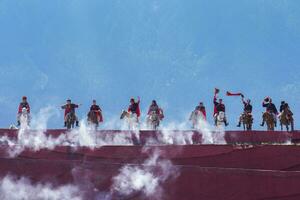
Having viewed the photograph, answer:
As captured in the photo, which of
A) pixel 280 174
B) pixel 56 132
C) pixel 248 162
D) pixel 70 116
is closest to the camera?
pixel 280 174

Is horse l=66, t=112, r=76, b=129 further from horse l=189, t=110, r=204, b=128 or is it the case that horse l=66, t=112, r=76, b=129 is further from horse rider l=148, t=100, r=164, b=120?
horse l=189, t=110, r=204, b=128

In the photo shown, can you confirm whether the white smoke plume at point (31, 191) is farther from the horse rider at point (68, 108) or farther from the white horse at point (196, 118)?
the white horse at point (196, 118)

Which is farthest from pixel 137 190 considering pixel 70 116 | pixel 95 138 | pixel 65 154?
pixel 70 116

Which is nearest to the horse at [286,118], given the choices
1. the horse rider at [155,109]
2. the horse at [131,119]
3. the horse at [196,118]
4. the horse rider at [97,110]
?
the horse at [196,118]

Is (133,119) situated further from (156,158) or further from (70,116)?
(156,158)

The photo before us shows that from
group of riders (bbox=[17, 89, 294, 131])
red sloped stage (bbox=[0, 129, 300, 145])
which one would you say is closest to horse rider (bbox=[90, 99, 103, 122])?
group of riders (bbox=[17, 89, 294, 131])

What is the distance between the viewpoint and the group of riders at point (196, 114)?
2123 centimetres

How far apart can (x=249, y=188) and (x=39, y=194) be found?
4.17 metres

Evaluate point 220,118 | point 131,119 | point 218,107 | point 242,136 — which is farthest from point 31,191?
point 218,107

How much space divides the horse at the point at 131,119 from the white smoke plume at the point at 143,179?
345 inches

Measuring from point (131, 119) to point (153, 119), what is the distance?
758mm

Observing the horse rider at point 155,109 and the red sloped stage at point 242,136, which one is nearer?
the red sloped stage at point 242,136

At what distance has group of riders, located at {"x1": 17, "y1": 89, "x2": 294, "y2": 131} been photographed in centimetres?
2123

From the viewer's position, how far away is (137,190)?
42.0ft
